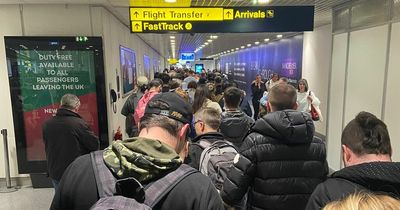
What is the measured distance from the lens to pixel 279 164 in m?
2.19

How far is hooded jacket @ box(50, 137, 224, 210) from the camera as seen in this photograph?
1.08 metres

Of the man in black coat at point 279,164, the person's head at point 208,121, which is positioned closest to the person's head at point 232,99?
the person's head at point 208,121

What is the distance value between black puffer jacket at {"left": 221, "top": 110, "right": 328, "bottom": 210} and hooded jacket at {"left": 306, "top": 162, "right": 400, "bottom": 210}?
647mm

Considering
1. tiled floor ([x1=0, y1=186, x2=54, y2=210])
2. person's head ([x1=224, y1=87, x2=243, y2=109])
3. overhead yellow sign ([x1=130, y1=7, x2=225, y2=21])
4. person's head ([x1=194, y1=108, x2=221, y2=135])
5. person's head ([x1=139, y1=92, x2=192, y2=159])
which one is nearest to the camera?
person's head ([x1=139, y1=92, x2=192, y2=159])

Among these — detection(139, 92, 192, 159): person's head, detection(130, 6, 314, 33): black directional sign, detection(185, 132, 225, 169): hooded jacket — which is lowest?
detection(185, 132, 225, 169): hooded jacket

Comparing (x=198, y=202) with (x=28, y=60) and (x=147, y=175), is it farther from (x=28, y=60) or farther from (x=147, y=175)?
(x=28, y=60)

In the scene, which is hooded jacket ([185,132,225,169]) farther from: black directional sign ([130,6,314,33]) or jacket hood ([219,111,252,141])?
black directional sign ([130,6,314,33])

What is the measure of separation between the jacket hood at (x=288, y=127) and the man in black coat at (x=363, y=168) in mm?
455

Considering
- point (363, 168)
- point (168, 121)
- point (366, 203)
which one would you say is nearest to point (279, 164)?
point (363, 168)

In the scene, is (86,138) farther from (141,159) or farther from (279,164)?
(141,159)

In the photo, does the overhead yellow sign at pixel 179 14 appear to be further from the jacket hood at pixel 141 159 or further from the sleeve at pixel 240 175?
the jacket hood at pixel 141 159

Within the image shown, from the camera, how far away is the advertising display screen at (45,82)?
4973 millimetres

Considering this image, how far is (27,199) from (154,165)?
4.56m

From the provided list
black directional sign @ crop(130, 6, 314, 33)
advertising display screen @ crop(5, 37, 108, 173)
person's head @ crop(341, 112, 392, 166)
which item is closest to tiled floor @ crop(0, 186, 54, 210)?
advertising display screen @ crop(5, 37, 108, 173)
